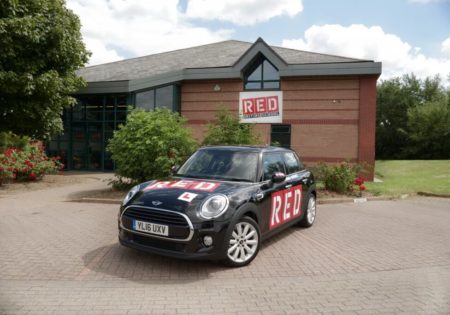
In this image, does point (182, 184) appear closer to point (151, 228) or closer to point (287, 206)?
point (151, 228)

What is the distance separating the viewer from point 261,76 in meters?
17.7

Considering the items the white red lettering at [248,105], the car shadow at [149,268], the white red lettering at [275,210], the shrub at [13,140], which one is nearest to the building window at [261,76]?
the white red lettering at [248,105]

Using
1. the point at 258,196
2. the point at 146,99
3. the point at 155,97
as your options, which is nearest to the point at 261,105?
the point at 155,97

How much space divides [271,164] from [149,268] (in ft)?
8.11

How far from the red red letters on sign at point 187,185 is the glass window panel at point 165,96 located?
45.6ft

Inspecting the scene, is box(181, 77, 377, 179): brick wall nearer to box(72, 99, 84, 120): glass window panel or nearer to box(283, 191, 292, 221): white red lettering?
box(72, 99, 84, 120): glass window panel

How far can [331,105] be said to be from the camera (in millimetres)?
16562

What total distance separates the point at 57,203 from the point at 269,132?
36.7 ft

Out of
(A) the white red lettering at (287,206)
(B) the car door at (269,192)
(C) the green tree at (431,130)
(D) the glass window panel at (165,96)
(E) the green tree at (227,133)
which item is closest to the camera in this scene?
(B) the car door at (269,192)

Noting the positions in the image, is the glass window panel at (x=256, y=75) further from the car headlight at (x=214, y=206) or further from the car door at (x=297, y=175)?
the car headlight at (x=214, y=206)

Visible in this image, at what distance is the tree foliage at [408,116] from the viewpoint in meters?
40.8

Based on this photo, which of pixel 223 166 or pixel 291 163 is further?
pixel 291 163

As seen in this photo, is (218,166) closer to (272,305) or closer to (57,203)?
(272,305)

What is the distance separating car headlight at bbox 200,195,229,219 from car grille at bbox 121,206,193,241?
0.82ft
